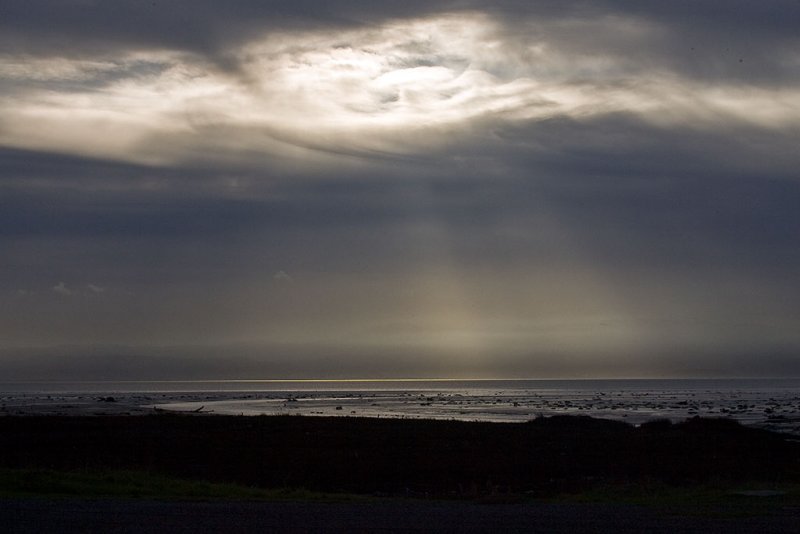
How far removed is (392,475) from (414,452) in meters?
8.01

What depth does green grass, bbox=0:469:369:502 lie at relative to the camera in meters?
23.6

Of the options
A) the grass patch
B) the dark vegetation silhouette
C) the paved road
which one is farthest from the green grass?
the grass patch

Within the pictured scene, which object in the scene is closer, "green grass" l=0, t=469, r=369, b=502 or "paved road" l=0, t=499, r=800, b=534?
"paved road" l=0, t=499, r=800, b=534

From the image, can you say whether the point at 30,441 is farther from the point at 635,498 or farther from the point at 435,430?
the point at 635,498

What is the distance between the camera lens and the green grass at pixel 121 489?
23570 millimetres

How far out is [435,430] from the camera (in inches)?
2392

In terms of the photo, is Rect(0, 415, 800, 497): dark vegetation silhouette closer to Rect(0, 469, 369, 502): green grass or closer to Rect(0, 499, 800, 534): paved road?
Rect(0, 469, 369, 502): green grass

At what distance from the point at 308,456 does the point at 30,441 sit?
19340 mm

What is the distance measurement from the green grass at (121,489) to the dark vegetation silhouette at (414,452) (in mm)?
5526

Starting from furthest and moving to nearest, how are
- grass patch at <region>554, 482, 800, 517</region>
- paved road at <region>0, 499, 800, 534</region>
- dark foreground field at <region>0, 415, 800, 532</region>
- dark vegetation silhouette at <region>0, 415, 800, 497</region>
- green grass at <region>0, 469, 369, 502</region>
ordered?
dark vegetation silhouette at <region>0, 415, 800, 497</region> < green grass at <region>0, 469, 369, 502</region> < grass patch at <region>554, 482, 800, 517</region> < dark foreground field at <region>0, 415, 800, 532</region> < paved road at <region>0, 499, 800, 534</region>

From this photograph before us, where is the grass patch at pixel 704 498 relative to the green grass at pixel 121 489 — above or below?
below

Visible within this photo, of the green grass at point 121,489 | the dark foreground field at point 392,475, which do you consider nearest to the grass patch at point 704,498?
the dark foreground field at point 392,475

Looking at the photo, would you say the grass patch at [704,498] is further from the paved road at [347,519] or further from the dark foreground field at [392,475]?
the paved road at [347,519]

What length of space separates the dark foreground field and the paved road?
2.0 inches
